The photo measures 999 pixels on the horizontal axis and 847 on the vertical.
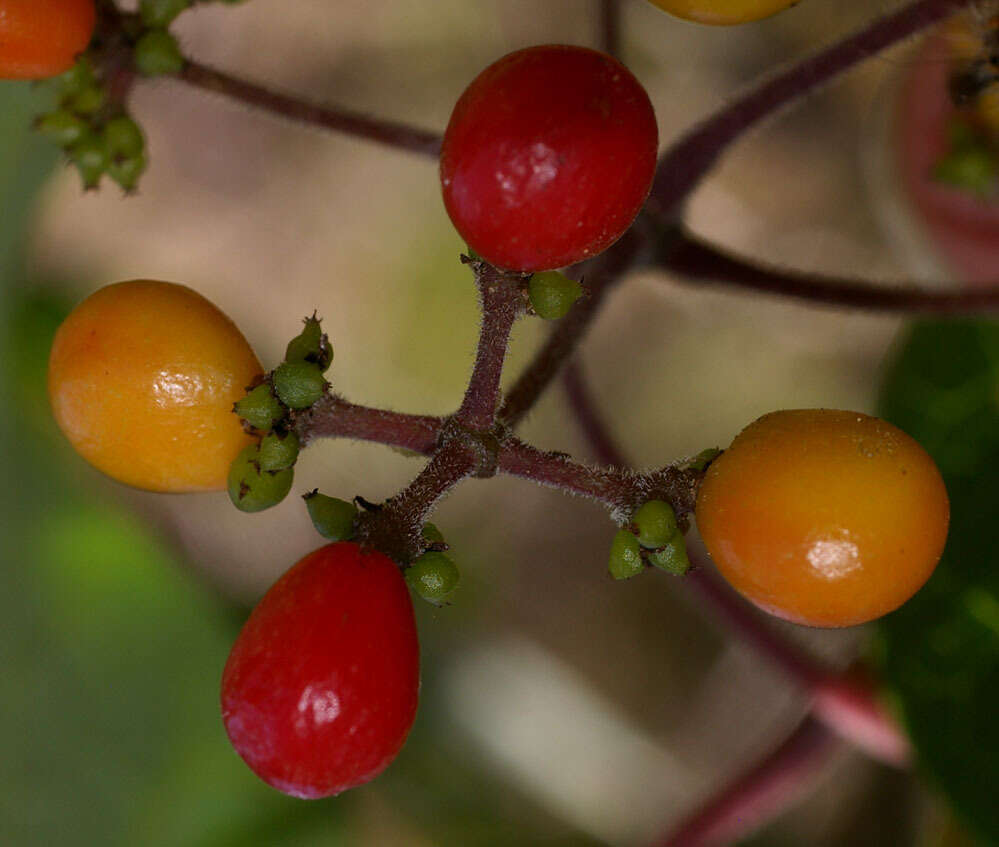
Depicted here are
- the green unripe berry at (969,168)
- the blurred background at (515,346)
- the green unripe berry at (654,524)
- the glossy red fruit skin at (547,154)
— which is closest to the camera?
the glossy red fruit skin at (547,154)

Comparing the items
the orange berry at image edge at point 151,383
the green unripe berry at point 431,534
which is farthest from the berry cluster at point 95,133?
the green unripe berry at point 431,534

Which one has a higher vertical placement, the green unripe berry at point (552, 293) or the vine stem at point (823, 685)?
the green unripe berry at point (552, 293)

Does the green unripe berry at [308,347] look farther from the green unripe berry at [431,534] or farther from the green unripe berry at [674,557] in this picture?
the green unripe berry at [674,557]

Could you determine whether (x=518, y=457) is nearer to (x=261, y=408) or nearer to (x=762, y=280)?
(x=261, y=408)

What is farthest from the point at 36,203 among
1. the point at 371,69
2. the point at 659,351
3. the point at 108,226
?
the point at 659,351

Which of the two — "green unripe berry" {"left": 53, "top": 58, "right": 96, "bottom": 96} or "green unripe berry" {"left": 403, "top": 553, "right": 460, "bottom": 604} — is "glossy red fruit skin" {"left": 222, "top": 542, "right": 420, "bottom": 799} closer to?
"green unripe berry" {"left": 403, "top": 553, "right": 460, "bottom": 604}

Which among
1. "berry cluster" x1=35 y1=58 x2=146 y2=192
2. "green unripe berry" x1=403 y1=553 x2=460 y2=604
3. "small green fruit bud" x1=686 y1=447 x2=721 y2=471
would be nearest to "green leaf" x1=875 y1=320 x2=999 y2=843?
"small green fruit bud" x1=686 y1=447 x2=721 y2=471
